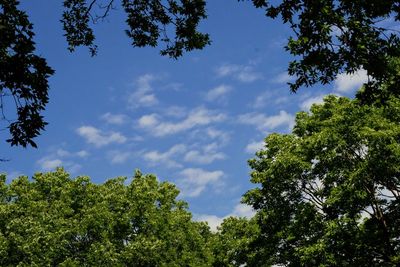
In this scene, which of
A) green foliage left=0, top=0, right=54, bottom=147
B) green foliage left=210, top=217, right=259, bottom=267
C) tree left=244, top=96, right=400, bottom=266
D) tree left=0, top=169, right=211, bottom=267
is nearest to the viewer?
green foliage left=0, top=0, right=54, bottom=147

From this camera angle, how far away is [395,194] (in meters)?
26.8

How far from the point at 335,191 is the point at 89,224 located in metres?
20.3

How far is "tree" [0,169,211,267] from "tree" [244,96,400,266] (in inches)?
433

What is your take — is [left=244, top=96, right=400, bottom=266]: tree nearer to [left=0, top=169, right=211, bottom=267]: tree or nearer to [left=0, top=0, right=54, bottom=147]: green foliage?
[left=0, top=169, right=211, bottom=267]: tree

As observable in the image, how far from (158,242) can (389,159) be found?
20.7m

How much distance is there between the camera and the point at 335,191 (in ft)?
83.7

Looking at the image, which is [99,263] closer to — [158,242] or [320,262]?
[158,242]

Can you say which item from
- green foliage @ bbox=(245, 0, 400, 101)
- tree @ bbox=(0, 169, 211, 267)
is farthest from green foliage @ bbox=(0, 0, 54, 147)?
tree @ bbox=(0, 169, 211, 267)

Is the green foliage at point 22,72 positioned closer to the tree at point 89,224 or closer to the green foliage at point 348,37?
the green foliage at point 348,37

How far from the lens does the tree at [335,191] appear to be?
24.7 meters

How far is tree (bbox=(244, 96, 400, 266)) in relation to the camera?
972 inches

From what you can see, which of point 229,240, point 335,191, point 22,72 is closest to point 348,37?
point 22,72

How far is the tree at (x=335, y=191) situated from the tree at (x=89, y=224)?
11.0 metres

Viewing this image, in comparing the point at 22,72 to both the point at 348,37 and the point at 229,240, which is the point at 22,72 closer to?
the point at 348,37
